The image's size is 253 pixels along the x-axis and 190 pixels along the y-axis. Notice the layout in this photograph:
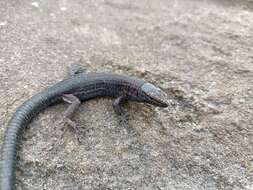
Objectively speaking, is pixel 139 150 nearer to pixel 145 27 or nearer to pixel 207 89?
pixel 207 89

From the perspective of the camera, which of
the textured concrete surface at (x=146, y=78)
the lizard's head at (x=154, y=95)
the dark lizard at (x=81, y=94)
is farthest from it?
the lizard's head at (x=154, y=95)

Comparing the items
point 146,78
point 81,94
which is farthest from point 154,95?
point 81,94

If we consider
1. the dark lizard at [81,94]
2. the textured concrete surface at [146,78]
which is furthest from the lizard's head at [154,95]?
the textured concrete surface at [146,78]

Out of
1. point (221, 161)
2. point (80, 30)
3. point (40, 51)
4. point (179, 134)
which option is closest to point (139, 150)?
point (179, 134)

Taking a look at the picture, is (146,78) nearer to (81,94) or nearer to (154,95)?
(154,95)

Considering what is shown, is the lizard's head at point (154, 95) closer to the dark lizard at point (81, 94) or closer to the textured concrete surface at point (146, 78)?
the dark lizard at point (81, 94)

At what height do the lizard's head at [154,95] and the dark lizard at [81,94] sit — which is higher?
the lizard's head at [154,95]
